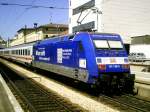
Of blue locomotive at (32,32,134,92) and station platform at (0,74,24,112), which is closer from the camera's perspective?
station platform at (0,74,24,112)

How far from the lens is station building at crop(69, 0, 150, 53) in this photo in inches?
1940

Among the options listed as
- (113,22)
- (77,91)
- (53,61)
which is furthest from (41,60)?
(113,22)

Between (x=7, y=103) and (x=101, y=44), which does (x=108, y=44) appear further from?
(x=7, y=103)

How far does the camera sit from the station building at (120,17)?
49.3 m

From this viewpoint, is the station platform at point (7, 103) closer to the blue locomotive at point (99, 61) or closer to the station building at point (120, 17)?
the blue locomotive at point (99, 61)

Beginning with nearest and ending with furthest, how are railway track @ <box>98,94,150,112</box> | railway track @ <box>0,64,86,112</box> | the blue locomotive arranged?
1. railway track @ <box>0,64,86,112</box>
2. railway track @ <box>98,94,150,112</box>
3. the blue locomotive

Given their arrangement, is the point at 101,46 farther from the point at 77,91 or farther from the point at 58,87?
the point at 58,87

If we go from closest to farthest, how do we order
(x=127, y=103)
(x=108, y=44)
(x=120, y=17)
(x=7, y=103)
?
1. (x=7, y=103)
2. (x=127, y=103)
3. (x=108, y=44)
4. (x=120, y=17)

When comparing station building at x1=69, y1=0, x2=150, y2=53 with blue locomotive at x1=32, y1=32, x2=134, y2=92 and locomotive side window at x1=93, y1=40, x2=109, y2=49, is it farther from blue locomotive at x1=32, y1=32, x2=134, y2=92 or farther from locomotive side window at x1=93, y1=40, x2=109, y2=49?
locomotive side window at x1=93, y1=40, x2=109, y2=49

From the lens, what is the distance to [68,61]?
17609 mm

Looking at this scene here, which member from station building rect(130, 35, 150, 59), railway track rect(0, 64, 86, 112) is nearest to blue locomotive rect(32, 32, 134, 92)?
railway track rect(0, 64, 86, 112)

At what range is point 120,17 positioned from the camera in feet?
167

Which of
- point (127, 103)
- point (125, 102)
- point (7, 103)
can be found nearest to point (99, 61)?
point (125, 102)

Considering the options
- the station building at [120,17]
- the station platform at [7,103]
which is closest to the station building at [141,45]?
the station building at [120,17]
